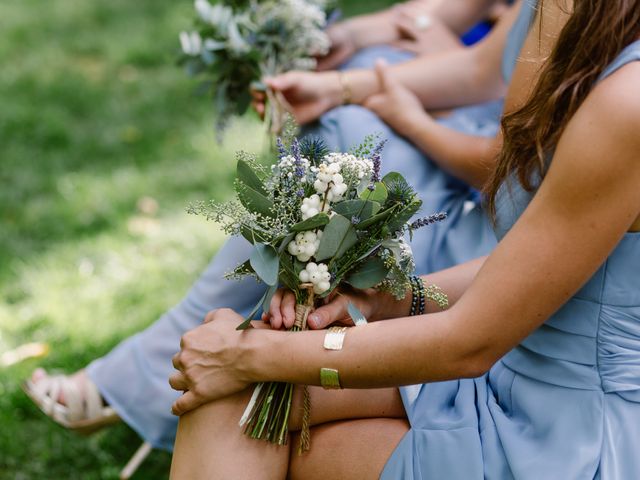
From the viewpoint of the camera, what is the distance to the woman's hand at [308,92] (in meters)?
2.64

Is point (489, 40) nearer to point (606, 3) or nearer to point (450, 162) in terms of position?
point (450, 162)

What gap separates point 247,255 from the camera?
2256 mm

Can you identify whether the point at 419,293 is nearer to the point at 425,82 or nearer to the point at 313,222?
the point at 313,222

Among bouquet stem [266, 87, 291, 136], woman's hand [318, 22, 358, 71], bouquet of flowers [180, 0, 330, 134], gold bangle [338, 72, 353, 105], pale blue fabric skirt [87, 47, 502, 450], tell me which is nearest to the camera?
pale blue fabric skirt [87, 47, 502, 450]

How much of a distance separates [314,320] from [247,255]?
564mm

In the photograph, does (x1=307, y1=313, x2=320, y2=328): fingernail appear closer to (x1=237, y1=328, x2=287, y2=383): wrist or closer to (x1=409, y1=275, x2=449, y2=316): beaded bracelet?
(x1=237, y1=328, x2=287, y2=383): wrist

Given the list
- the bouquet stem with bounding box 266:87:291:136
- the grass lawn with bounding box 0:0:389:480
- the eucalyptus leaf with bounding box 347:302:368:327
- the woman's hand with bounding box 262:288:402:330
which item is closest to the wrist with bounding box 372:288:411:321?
the woman's hand with bounding box 262:288:402:330

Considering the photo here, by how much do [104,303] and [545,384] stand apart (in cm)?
210

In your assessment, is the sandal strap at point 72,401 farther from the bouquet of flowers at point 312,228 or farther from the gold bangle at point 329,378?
the gold bangle at point 329,378

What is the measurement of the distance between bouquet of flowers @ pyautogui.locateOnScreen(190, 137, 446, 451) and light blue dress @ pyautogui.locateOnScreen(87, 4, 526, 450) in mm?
518

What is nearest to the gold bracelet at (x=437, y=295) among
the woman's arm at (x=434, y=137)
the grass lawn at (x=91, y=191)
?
the woman's arm at (x=434, y=137)

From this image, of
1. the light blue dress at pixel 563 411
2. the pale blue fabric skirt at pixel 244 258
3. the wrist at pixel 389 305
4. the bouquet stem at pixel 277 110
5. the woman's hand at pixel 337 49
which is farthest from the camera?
the woman's hand at pixel 337 49

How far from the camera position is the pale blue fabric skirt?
2285 mm

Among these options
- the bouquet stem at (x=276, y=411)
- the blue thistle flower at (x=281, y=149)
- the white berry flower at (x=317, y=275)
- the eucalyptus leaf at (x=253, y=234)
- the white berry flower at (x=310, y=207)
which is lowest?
the bouquet stem at (x=276, y=411)
